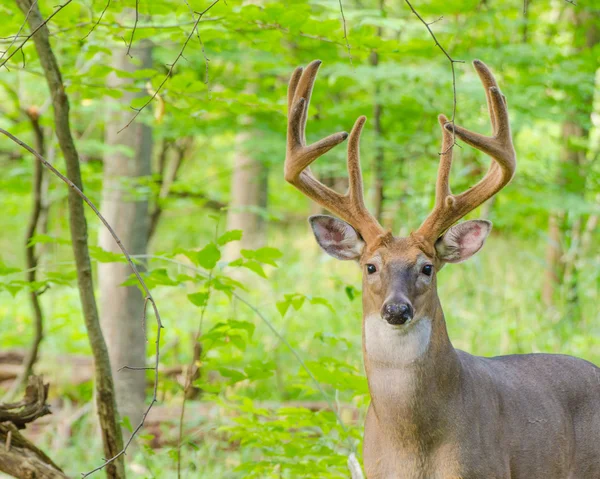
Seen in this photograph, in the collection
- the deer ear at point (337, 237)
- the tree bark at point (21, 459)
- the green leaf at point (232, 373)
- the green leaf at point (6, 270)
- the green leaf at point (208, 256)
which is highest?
the deer ear at point (337, 237)

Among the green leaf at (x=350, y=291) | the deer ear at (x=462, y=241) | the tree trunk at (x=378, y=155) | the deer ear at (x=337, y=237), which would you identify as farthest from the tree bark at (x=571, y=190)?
the deer ear at (x=337, y=237)

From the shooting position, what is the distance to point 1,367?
27.1 feet

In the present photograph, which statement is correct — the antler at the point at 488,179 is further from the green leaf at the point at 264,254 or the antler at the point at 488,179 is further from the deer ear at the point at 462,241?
the green leaf at the point at 264,254

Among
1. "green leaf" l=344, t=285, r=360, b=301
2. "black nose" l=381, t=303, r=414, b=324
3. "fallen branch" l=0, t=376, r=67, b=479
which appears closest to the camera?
"black nose" l=381, t=303, r=414, b=324

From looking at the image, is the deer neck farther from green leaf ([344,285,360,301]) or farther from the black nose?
green leaf ([344,285,360,301])

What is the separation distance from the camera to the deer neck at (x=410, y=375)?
3.40 metres

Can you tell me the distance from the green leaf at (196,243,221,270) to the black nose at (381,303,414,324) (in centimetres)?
103

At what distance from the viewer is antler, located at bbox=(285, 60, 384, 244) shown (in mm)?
3738

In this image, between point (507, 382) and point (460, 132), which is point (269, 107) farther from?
point (507, 382)

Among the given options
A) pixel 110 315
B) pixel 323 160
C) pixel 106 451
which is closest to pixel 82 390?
pixel 110 315

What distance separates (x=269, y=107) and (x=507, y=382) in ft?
5.82

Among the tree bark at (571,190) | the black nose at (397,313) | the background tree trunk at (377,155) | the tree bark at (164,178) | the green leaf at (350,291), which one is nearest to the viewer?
the black nose at (397,313)

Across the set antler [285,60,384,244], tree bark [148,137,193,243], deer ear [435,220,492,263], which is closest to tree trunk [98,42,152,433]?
tree bark [148,137,193,243]

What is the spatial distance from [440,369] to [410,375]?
14 centimetres
